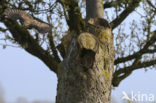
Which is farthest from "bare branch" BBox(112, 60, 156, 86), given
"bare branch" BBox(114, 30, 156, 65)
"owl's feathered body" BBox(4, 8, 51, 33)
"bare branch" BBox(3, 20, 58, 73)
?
"owl's feathered body" BBox(4, 8, 51, 33)

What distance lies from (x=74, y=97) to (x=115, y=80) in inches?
207

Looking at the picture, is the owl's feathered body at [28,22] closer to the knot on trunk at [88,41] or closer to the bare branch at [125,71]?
the knot on trunk at [88,41]

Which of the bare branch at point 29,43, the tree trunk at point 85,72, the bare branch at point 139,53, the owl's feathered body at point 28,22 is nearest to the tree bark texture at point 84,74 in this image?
the tree trunk at point 85,72

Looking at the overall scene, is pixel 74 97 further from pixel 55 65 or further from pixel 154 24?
pixel 154 24

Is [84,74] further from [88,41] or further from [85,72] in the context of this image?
[88,41]

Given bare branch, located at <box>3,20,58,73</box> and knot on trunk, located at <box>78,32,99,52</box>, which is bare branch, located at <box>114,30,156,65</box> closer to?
bare branch, located at <box>3,20,58,73</box>

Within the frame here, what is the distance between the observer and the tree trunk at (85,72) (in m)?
5.45

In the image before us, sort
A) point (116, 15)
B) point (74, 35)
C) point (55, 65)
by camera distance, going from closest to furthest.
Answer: point (74, 35), point (55, 65), point (116, 15)

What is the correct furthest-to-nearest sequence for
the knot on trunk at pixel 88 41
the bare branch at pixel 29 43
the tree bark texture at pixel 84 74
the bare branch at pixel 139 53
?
the bare branch at pixel 139 53
the bare branch at pixel 29 43
the tree bark texture at pixel 84 74
the knot on trunk at pixel 88 41

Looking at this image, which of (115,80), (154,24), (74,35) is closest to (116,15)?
(154,24)

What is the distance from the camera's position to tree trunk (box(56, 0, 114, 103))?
5453 mm

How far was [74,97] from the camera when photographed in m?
5.48

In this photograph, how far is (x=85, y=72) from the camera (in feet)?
18.2

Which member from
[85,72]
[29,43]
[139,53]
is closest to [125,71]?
[139,53]
